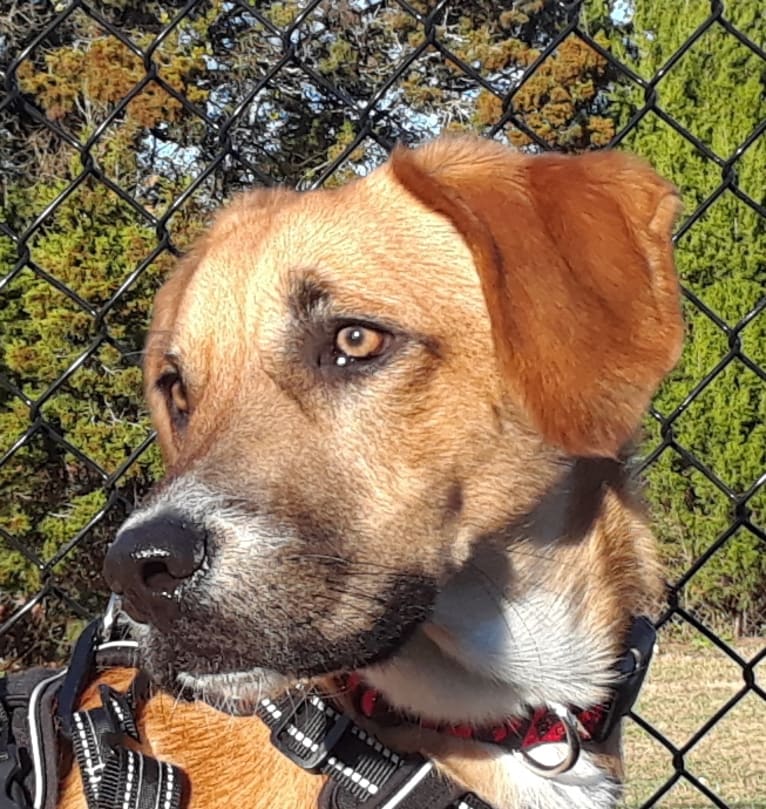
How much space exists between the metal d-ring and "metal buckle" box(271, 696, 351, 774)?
29 cm

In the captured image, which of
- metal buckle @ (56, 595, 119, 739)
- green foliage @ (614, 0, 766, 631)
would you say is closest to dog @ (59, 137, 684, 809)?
metal buckle @ (56, 595, 119, 739)

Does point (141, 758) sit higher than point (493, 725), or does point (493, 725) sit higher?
point (493, 725)

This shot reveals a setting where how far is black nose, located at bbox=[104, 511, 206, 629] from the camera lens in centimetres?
144

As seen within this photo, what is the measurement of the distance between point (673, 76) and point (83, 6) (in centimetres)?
630

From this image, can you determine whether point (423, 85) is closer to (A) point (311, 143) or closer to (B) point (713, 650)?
(A) point (311, 143)

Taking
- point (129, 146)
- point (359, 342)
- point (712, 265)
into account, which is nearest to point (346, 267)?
point (359, 342)

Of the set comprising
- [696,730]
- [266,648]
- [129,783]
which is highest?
[266,648]

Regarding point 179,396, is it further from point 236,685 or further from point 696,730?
point 696,730

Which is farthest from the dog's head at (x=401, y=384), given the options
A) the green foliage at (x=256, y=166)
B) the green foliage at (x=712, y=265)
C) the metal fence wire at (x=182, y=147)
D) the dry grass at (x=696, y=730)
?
the green foliage at (x=712, y=265)

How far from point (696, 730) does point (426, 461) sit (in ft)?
17.1

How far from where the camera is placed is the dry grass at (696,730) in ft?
16.7

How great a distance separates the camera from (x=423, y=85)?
363 inches

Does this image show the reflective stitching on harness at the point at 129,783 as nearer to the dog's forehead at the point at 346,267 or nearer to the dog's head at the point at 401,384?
the dog's head at the point at 401,384

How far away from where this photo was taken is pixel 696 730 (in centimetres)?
639
